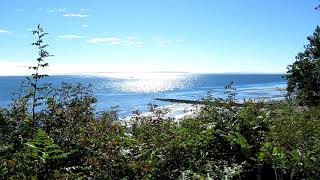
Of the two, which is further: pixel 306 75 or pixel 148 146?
pixel 306 75

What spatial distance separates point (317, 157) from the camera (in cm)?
727

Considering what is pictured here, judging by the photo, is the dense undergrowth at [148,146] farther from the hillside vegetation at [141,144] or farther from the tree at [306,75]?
the tree at [306,75]

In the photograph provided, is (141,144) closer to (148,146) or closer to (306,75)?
(148,146)

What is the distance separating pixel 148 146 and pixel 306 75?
4717cm

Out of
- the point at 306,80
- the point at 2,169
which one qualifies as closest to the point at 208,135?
the point at 2,169

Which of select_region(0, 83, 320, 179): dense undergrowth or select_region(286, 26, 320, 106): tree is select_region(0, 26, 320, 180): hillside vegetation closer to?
select_region(0, 83, 320, 179): dense undergrowth

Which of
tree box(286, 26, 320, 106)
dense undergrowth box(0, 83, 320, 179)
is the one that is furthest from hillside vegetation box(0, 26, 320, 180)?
tree box(286, 26, 320, 106)

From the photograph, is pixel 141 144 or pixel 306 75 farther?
pixel 306 75

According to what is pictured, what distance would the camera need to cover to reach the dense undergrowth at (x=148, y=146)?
634 cm

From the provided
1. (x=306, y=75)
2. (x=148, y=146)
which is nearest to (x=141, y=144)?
(x=148, y=146)

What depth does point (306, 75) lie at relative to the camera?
50625 millimetres

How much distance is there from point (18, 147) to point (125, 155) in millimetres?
2225

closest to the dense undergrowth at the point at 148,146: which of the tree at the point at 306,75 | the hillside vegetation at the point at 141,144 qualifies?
the hillside vegetation at the point at 141,144

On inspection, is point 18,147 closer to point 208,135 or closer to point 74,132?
point 74,132
